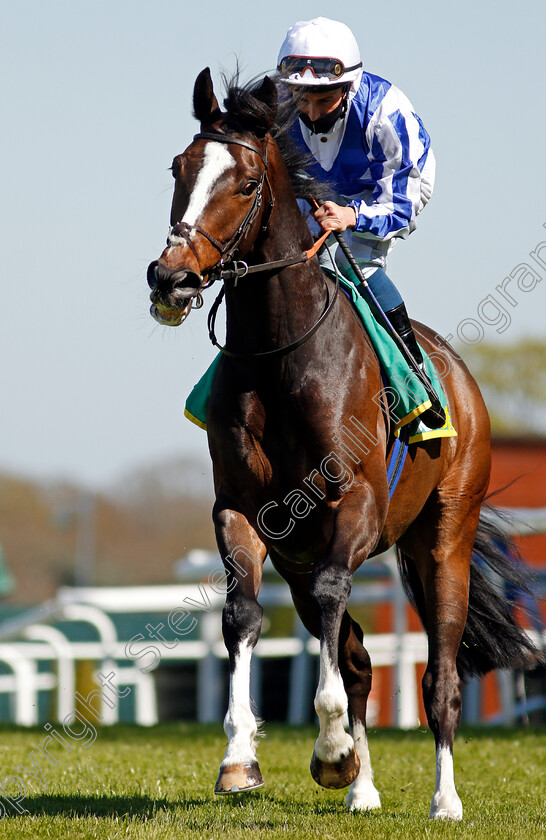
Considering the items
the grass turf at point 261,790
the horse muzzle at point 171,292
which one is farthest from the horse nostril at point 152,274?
the grass turf at point 261,790

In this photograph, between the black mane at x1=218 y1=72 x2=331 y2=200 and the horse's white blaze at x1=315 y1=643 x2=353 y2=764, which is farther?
the black mane at x1=218 y1=72 x2=331 y2=200

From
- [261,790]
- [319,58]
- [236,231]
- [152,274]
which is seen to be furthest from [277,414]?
[261,790]

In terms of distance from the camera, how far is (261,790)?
5.39 metres

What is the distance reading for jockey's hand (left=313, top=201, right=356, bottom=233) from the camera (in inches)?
178

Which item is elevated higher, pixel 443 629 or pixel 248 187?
pixel 248 187

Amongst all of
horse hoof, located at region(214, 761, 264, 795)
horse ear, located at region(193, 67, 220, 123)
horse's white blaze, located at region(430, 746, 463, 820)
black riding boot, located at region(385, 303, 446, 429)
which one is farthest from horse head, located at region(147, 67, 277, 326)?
horse's white blaze, located at region(430, 746, 463, 820)

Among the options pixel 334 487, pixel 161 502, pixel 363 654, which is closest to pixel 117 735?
pixel 363 654

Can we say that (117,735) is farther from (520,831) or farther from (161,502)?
(161,502)

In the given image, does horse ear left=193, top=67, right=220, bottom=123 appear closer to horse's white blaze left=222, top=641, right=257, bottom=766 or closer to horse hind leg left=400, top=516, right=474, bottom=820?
horse's white blaze left=222, top=641, right=257, bottom=766

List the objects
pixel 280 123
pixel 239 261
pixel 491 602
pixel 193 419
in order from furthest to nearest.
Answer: pixel 491 602 → pixel 193 419 → pixel 280 123 → pixel 239 261

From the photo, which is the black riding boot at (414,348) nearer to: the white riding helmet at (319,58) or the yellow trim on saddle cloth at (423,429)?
the yellow trim on saddle cloth at (423,429)

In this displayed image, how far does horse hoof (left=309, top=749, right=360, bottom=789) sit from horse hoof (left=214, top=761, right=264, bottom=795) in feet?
0.85

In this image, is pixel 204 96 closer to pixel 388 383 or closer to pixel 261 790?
pixel 388 383

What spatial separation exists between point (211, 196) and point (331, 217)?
84cm
